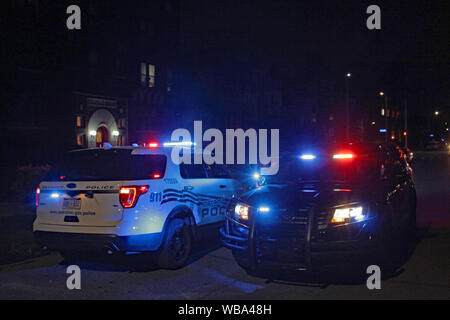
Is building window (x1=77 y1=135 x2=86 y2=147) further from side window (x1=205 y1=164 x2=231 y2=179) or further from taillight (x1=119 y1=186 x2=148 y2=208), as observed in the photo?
taillight (x1=119 y1=186 x2=148 y2=208)

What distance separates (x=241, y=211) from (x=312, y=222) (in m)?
1.15

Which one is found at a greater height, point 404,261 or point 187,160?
point 187,160

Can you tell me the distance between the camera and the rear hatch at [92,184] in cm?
687

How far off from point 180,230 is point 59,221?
176cm

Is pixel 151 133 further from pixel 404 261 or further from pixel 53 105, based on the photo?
pixel 404 261

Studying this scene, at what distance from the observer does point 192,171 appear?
27.2 feet

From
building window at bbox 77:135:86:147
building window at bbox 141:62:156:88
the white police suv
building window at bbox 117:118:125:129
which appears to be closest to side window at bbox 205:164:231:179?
the white police suv

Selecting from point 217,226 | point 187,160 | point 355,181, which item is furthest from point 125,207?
point 355,181

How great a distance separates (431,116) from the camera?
126 meters

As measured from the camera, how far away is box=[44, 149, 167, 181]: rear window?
7.30 metres

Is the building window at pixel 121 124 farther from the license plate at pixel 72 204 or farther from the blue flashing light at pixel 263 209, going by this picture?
the blue flashing light at pixel 263 209

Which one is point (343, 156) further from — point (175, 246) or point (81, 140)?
point (81, 140)

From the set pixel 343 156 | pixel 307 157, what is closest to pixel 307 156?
pixel 307 157

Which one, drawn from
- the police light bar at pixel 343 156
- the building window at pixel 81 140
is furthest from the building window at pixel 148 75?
the police light bar at pixel 343 156
